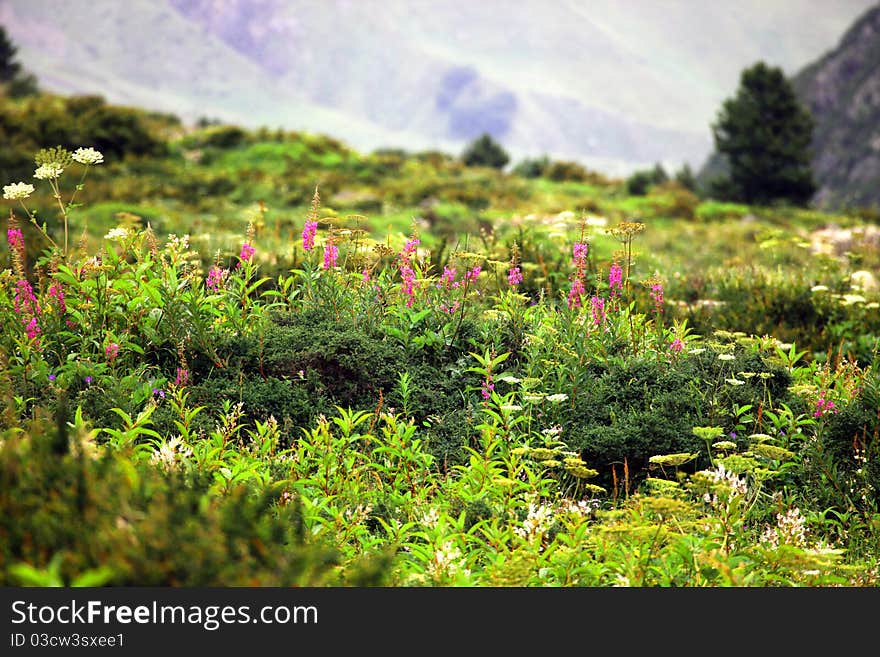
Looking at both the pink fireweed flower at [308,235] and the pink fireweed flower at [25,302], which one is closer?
the pink fireweed flower at [25,302]

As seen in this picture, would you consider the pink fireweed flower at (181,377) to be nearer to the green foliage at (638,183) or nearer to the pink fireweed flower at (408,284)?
the pink fireweed flower at (408,284)

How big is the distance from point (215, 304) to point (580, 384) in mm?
2540

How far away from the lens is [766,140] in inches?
1250

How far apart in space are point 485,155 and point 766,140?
11357 mm

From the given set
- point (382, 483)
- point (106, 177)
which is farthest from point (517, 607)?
point (106, 177)

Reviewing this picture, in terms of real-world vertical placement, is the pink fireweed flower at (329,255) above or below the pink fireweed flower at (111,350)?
above

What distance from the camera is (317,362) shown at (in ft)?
17.2

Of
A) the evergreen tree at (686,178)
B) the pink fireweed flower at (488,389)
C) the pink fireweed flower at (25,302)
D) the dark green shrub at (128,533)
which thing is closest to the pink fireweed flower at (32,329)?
the pink fireweed flower at (25,302)

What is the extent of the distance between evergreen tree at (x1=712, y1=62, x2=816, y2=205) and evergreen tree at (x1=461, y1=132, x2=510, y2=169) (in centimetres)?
896

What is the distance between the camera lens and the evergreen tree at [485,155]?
34.0 m

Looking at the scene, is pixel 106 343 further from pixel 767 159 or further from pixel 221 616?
pixel 767 159

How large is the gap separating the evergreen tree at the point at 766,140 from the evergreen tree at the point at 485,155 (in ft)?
29.4

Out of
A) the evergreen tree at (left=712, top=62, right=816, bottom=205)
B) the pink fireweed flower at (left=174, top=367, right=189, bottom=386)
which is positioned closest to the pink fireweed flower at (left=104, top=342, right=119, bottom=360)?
the pink fireweed flower at (left=174, top=367, right=189, bottom=386)

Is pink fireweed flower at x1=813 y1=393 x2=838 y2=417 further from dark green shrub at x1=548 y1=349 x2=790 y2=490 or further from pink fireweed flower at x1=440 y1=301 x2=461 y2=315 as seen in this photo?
pink fireweed flower at x1=440 y1=301 x2=461 y2=315
